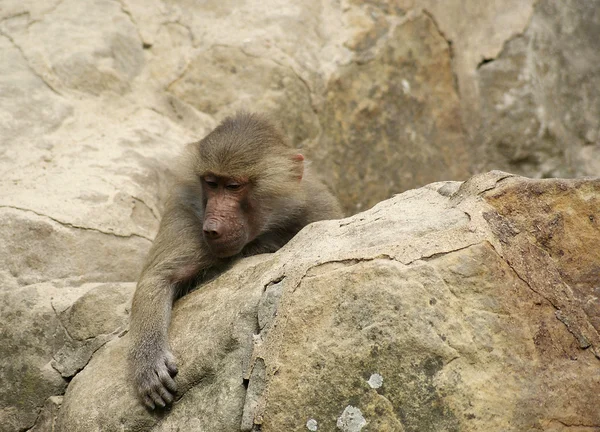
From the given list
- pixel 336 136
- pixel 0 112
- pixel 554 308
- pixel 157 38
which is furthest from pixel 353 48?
pixel 554 308

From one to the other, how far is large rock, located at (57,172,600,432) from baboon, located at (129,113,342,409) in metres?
0.74

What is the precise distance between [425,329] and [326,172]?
3109 millimetres

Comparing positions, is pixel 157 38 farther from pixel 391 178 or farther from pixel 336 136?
pixel 391 178

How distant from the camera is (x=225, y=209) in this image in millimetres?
3977

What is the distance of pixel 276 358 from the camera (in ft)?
8.34

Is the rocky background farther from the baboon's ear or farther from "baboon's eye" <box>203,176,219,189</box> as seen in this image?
the baboon's ear

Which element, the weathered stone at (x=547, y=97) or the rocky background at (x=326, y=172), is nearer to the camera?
the rocky background at (x=326, y=172)

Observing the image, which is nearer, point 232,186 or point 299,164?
point 232,186

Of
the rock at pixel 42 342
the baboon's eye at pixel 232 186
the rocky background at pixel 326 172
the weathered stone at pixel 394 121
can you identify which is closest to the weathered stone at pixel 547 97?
the rocky background at pixel 326 172

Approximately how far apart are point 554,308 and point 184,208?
2159mm

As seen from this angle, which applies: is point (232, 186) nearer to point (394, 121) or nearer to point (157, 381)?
point (157, 381)

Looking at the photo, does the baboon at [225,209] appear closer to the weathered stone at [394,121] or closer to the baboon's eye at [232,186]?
the baboon's eye at [232,186]

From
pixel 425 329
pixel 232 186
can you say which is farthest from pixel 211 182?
pixel 425 329

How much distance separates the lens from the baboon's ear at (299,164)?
171 inches
